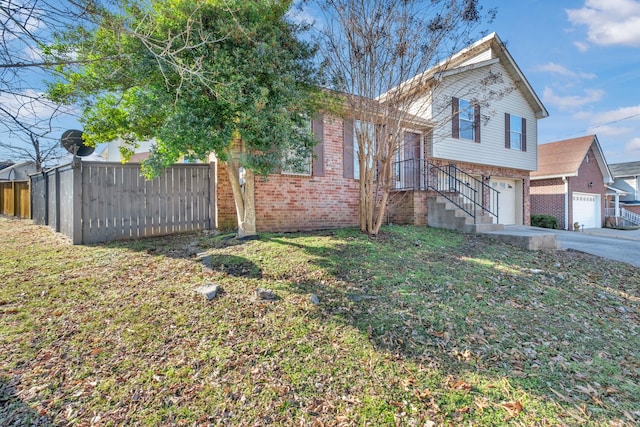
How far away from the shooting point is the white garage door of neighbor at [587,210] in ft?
58.9

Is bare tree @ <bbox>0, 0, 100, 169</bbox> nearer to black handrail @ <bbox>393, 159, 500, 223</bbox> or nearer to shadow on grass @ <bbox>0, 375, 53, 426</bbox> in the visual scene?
shadow on grass @ <bbox>0, 375, 53, 426</bbox>

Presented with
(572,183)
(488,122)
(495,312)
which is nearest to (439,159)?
(488,122)

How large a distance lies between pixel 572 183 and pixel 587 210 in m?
2.76

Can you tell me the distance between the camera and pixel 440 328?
11.1 feet

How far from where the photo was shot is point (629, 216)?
902 inches

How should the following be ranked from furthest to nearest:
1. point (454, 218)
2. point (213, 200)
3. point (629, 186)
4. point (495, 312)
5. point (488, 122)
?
1. point (629, 186)
2. point (488, 122)
3. point (454, 218)
4. point (213, 200)
5. point (495, 312)

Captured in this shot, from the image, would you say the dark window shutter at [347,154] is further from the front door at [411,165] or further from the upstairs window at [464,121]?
the upstairs window at [464,121]

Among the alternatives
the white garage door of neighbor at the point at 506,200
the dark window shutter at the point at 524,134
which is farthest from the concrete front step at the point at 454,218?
the dark window shutter at the point at 524,134

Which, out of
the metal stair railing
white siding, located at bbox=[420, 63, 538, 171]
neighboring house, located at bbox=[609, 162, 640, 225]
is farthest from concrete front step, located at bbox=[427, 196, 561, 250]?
neighboring house, located at bbox=[609, 162, 640, 225]

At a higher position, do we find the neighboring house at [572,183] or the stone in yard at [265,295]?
the neighboring house at [572,183]

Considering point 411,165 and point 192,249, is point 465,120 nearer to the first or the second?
point 411,165

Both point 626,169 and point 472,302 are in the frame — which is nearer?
point 472,302

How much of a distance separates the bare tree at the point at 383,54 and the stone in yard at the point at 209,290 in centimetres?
401

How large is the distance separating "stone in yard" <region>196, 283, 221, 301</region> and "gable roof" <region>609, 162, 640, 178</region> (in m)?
36.5
